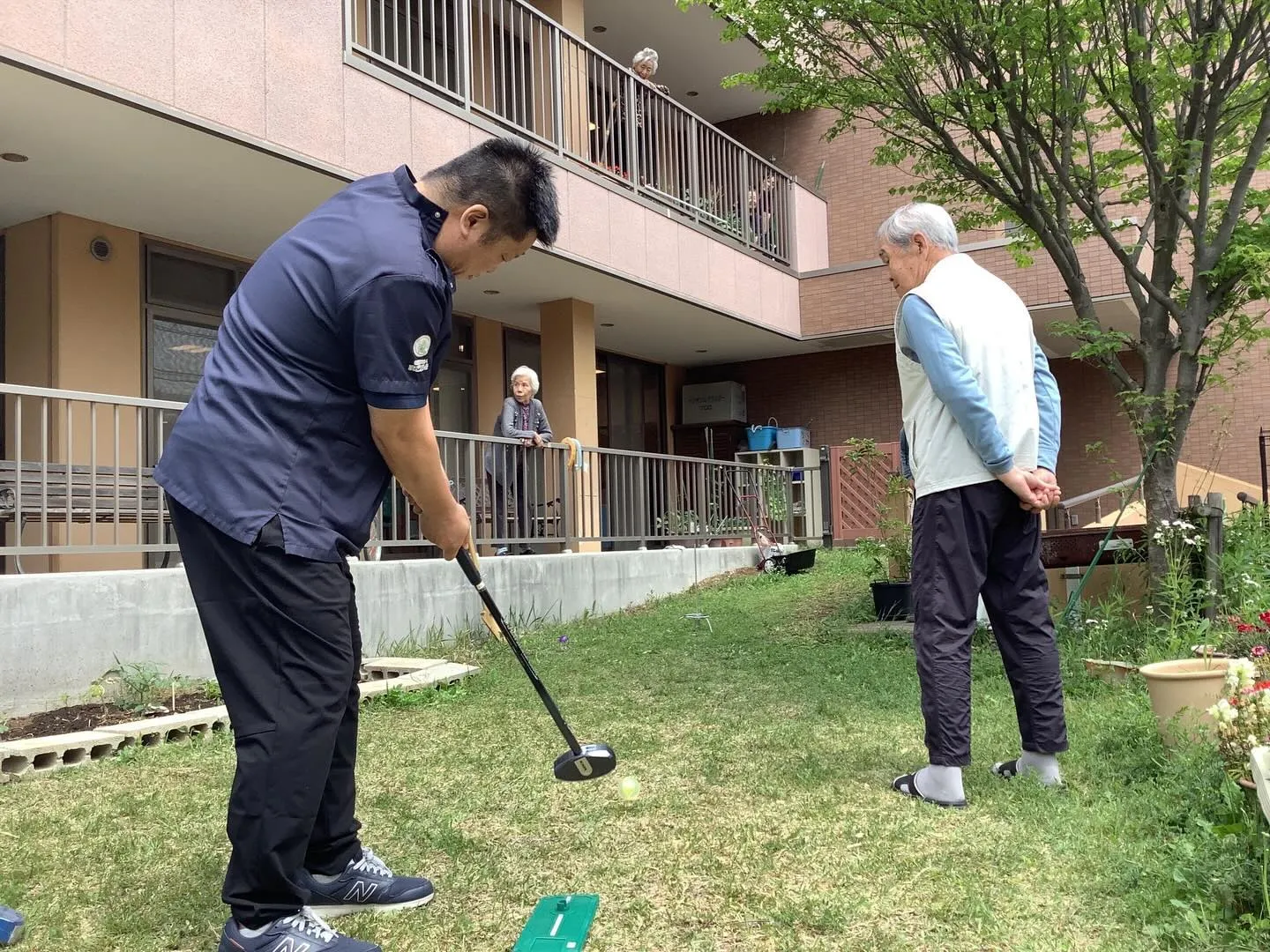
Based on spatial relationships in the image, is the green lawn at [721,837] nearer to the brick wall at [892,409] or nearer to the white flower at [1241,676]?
the white flower at [1241,676]

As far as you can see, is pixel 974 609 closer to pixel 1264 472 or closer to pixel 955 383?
pixel 955 383

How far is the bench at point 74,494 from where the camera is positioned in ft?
18.0

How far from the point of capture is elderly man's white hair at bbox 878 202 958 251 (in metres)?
3.32

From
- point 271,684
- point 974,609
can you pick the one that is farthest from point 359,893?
point 974,609

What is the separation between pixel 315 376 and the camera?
86.0 inches

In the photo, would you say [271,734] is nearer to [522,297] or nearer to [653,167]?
[522,297]

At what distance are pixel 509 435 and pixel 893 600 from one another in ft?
11.5

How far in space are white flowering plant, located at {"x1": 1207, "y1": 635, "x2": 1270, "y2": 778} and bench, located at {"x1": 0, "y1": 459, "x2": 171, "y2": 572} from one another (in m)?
5.29

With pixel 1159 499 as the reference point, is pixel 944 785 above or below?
below

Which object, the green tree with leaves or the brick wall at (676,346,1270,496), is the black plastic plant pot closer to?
the green tree with leaves

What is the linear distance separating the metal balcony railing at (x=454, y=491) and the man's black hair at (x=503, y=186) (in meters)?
3.01

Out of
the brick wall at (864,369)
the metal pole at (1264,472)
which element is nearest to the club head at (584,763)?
the brick wall at (864,369)

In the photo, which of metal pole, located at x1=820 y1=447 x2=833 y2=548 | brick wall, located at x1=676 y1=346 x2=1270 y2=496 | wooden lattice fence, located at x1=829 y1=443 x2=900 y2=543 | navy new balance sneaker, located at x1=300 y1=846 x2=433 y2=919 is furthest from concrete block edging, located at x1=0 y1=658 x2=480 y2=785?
brick wall, located at x1=676 y1=346 x2=1270 y2=496

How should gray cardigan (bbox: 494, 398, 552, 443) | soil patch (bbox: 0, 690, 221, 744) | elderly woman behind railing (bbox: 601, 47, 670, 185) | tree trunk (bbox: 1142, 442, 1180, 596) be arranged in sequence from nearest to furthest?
soil patch (bbox: 0, 690, 221, 744) → tree trunk (bbox: 1142, 442, 1180, 596) → gray cardigan (bbox: 494, 398, 552, 443) → elderly woman behind railing (bbox: 601, 47, 670, 185)
